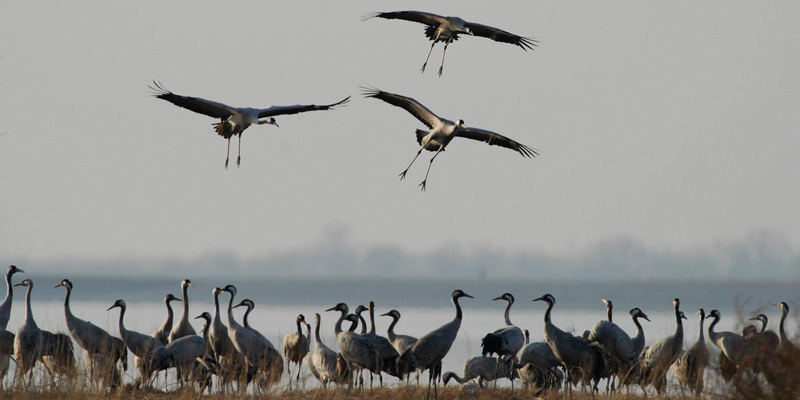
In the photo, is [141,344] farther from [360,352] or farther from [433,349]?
[433,349]

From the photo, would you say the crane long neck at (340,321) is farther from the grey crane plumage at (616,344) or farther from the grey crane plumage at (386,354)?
the grey crane plumage at (616,344)

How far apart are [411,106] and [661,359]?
428 centimetres

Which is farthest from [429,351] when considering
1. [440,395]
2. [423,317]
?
[423,317]

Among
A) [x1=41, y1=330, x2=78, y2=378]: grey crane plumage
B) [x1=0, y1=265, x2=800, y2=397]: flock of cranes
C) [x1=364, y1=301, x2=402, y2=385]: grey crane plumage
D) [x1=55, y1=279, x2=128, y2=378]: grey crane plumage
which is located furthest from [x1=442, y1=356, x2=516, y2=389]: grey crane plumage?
[x1=41, y1=330, x2=78, y2=378]: grey crane plumage

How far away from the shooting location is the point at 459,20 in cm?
1348

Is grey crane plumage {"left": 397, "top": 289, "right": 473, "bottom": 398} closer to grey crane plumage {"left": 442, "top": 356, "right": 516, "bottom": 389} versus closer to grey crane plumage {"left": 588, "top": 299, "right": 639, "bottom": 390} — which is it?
grey crane plumage {"left": 442, "top": 356, "right": 516, "bottom": 389}

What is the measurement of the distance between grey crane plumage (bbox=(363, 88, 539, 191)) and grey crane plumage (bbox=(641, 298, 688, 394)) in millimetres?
3084

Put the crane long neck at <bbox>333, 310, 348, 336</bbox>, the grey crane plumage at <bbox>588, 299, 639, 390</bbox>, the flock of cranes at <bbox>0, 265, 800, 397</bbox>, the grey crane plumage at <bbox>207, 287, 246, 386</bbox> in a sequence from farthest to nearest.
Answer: the crane long neck at <bbox>333, 310, 348, 336</bbox> < the grey crane plumage at <bbox>207, 287, 246, 386</bbox> < the grey crane plumage at <bbox>588, 299, 639, 390</bbox> < the flock of cranes at <bbox>0, 265, 800, 397</bbox>

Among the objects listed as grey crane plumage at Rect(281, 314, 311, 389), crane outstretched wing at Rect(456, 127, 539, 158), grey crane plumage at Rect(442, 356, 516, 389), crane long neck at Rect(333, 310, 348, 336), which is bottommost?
grey crane plumage at Rect(442, 356, 516, 389)

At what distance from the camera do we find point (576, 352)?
451 inches

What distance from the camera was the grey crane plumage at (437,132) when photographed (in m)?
13.3

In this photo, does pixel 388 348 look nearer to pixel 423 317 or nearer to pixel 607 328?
pixel 607 328

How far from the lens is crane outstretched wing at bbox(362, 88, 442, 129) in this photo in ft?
42.8

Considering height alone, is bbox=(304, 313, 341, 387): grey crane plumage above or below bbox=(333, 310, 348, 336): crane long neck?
below
